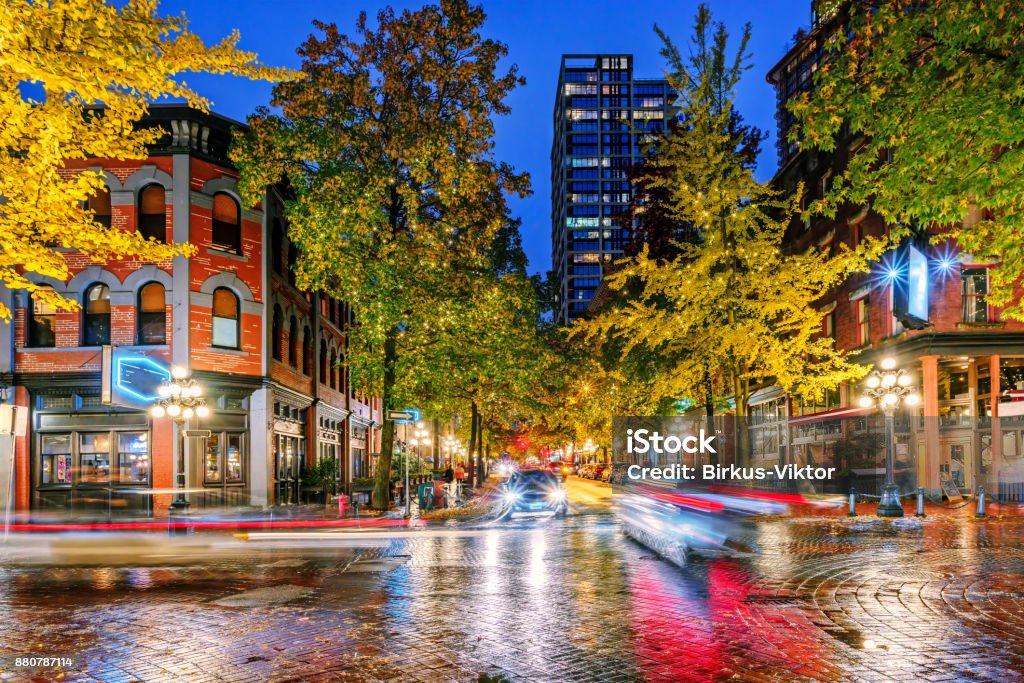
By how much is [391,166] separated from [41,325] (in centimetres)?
1267

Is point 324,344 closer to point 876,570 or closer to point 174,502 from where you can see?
point 174,502

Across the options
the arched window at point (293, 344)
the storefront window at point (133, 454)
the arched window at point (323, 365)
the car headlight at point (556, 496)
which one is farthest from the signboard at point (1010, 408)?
the storefront window at point (133, 454)

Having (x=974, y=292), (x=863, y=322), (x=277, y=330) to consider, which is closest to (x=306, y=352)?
(x=277, y=330)

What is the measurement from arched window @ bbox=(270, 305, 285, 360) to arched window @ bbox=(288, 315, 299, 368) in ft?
4.67

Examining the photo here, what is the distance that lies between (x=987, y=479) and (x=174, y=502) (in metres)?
27.2

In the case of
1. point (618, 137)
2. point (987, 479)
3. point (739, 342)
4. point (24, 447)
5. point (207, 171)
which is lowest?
point (987, 479)

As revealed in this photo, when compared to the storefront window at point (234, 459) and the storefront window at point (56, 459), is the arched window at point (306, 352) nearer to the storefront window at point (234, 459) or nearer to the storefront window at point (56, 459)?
the storefront window at point (234, 459)

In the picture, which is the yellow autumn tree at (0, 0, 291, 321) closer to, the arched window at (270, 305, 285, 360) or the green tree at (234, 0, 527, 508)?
the green tree at (234, 0, 527, 508)

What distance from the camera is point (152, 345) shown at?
2467 cm

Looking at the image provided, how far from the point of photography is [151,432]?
24.7 m

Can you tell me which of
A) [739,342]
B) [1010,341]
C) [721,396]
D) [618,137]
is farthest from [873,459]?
[618,137]

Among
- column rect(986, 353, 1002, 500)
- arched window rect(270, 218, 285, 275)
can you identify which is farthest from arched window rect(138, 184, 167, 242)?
column rect(986, 353, 1002, 500)

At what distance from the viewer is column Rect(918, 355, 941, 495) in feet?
91.9

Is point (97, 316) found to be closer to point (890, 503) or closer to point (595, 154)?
A: point (890, 503)
